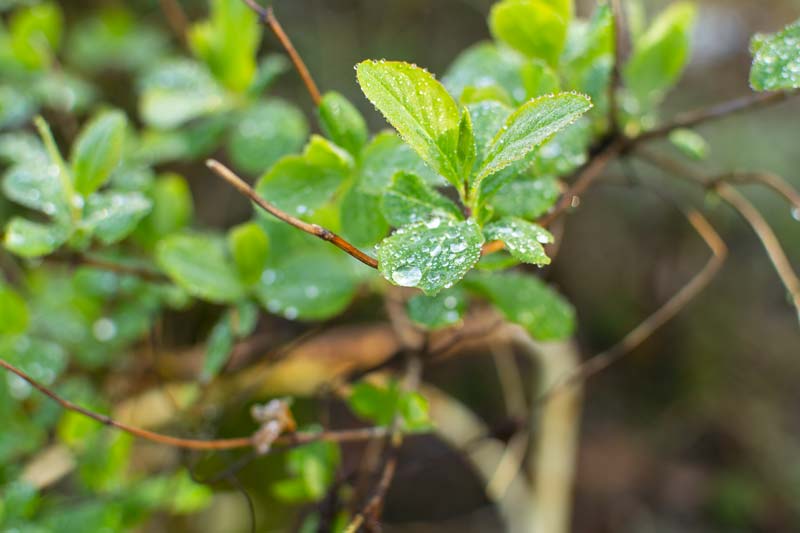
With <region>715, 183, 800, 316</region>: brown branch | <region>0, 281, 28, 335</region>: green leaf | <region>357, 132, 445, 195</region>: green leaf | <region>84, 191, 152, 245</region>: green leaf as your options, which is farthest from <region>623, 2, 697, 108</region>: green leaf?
<region>0, 281, 28, 335</region>: green leaf

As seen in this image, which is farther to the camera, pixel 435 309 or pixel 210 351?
pixel 210 351

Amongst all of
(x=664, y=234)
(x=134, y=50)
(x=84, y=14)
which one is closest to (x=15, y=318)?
(x=134, y=50)

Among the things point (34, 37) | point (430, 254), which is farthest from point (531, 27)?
point (34, 37)

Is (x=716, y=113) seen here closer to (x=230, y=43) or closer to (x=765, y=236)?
(x=765, y=236)

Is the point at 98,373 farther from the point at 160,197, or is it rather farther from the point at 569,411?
the point at 569,411

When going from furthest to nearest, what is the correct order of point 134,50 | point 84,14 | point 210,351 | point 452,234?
1. point 84,14
2. point 134,50
3. point 210,351
4. point 452,234

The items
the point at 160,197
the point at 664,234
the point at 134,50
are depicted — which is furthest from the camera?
the point at 664,234
